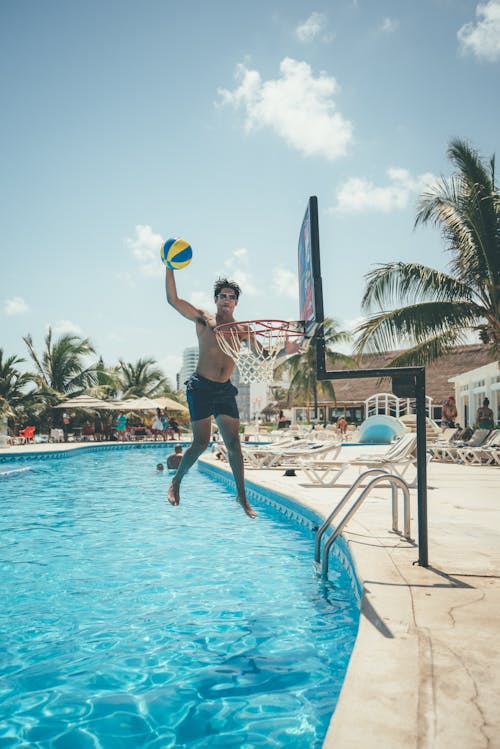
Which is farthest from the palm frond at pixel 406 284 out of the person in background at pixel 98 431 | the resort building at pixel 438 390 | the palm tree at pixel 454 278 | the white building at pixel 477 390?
the person in background at pixel 98 431

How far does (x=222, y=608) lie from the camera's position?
14.7ft

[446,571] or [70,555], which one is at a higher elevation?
[446,571]

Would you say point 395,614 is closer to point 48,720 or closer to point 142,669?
point 142,669

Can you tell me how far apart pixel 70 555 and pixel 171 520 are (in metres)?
2.23

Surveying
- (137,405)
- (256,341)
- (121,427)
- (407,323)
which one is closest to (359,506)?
(256,341)

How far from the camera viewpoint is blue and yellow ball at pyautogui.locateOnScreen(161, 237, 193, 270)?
4020 mm

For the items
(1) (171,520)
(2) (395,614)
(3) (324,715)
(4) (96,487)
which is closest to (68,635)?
(3) (324,715)

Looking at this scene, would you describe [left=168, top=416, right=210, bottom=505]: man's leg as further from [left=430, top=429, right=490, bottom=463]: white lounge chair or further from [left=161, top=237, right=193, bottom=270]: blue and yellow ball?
[left=430, top=429, right=490, bottom=463]: white lounge chair

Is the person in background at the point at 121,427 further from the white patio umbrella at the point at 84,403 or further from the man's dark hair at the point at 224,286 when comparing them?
the man's dark hair at the point at 224,286

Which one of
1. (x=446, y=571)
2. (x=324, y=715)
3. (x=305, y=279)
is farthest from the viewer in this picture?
(x=305, y=279)

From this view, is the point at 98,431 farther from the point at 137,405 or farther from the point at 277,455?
the point at 277,455

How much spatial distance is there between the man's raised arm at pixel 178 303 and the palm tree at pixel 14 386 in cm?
2393

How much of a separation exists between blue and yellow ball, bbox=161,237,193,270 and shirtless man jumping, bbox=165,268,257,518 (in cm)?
7

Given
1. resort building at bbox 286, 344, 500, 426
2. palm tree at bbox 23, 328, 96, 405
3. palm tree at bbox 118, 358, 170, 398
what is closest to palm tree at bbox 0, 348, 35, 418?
palm tree at bbox 23, 328, 96, 405
